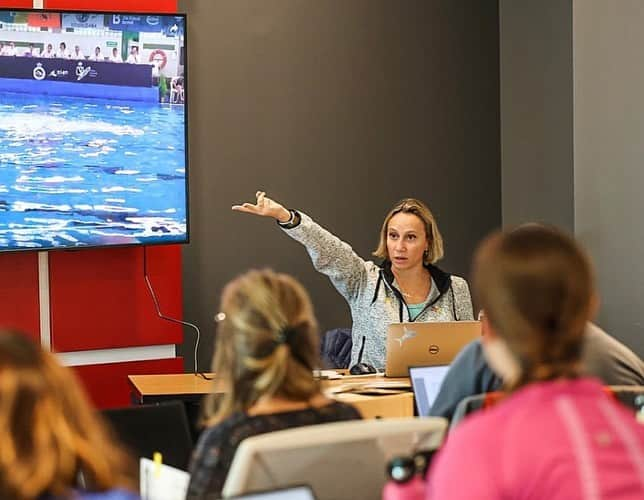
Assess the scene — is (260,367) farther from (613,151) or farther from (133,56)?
(613,151)

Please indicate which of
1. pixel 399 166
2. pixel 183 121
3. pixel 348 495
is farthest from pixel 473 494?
pixel 399 166

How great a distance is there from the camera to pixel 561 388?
1.72 metres

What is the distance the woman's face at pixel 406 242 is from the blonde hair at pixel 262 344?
2.33m

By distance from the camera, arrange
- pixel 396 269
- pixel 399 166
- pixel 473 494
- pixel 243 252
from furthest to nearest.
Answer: pixel 399 166
pixel 243 252
pixel 396 269
pixel 473 494

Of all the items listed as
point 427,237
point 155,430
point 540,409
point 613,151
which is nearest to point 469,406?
point 540,409

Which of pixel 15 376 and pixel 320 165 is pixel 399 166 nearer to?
pixel 320 165

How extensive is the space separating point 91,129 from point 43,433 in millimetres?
3304

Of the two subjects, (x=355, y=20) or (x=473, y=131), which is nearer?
(x=355, y=20)

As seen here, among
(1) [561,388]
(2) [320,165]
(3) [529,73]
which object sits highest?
(3) [529,73]

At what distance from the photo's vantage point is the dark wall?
548cm

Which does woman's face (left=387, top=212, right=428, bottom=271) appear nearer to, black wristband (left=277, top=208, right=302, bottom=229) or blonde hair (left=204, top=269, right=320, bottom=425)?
black wristband (left=277, top=208, right=302, bottom=229)

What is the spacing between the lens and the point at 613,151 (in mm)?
5016

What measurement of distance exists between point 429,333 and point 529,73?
2359 millimetres

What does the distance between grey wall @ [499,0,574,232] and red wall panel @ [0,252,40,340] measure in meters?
2.69
